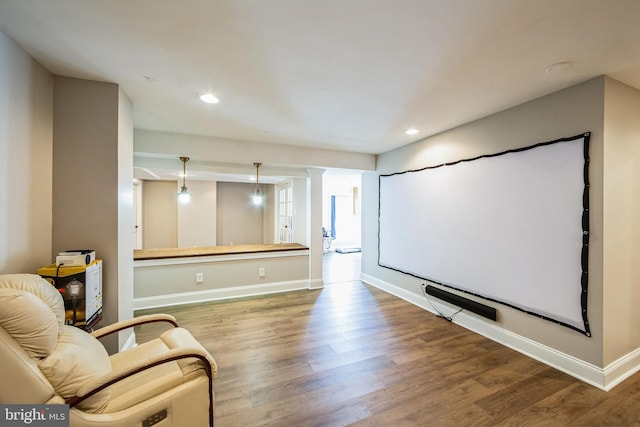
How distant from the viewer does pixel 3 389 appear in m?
0.99

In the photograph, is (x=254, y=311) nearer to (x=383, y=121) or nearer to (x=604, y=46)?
(x=383, y=121)

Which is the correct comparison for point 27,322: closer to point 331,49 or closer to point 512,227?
point 331,49

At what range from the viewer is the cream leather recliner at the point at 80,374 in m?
1.05

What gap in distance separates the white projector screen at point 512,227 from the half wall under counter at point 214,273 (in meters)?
2.12

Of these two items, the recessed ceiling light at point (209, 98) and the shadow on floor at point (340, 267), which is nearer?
the recessed ceiling light at point (209, 98)

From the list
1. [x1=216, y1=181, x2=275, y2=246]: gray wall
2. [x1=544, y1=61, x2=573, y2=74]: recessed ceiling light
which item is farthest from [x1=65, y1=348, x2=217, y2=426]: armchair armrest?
[x1=216, y1=181, x2=275, y2=246]: gray wall

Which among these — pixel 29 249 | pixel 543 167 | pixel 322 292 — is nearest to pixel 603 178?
pixel 543 167

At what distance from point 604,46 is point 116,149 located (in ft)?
12.1

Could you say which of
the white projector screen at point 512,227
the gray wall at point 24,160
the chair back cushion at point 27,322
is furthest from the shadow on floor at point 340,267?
the chair back cushion at point 27,322

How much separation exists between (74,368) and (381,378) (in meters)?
2.06

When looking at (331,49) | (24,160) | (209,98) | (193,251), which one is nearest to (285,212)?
(193,251)

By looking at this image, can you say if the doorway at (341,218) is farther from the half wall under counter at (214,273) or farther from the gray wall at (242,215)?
the half wall under counter at (214,273)

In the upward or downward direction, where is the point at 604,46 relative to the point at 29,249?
upward

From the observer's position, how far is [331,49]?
5.42 feet
